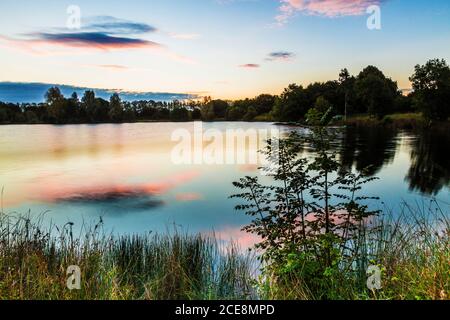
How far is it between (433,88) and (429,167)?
38531 millimetres

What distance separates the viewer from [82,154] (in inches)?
1485

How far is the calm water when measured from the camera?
49.0 feet

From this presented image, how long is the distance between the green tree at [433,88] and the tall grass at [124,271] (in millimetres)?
57663

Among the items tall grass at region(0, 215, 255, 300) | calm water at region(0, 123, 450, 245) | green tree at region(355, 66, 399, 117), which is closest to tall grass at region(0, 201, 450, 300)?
tall grass at region(0, 215, 255, 300)

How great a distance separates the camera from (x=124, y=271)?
23.0 feet

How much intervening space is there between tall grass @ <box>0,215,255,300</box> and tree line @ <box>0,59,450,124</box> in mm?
3309

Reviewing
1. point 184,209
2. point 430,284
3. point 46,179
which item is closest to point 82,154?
point 46,179

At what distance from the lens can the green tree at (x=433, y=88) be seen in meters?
56.5

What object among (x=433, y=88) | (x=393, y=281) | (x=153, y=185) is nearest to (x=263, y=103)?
(x=433, y=88)

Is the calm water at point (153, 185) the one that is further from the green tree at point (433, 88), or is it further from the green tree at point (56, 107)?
the green tree at point (56, 107)
